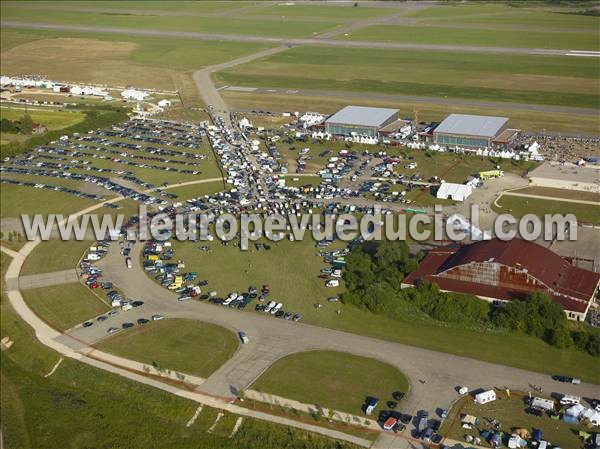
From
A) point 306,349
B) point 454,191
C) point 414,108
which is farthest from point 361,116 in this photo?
point 306,349

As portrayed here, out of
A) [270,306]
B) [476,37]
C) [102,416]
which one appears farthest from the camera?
[476,37]

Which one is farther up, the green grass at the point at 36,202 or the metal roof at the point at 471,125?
the metal roof at the point at 471,125

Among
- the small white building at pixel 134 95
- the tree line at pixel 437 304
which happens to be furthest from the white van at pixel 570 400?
the small white building at pixel 134 95

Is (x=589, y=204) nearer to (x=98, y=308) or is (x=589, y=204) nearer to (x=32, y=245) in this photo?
(x=98, y=308)

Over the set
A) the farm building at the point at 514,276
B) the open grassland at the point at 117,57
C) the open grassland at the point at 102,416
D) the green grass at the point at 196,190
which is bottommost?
the open grassland at the point at 102,416

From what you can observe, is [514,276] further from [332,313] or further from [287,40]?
[287,40]

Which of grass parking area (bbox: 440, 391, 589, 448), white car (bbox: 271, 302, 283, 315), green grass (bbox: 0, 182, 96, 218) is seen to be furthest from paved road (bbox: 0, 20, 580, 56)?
grass parking area (bbox: 440, 391, 589, 448)

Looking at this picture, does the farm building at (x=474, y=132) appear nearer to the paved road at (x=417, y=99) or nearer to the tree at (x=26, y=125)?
the paved road at (x=417, y=99)
